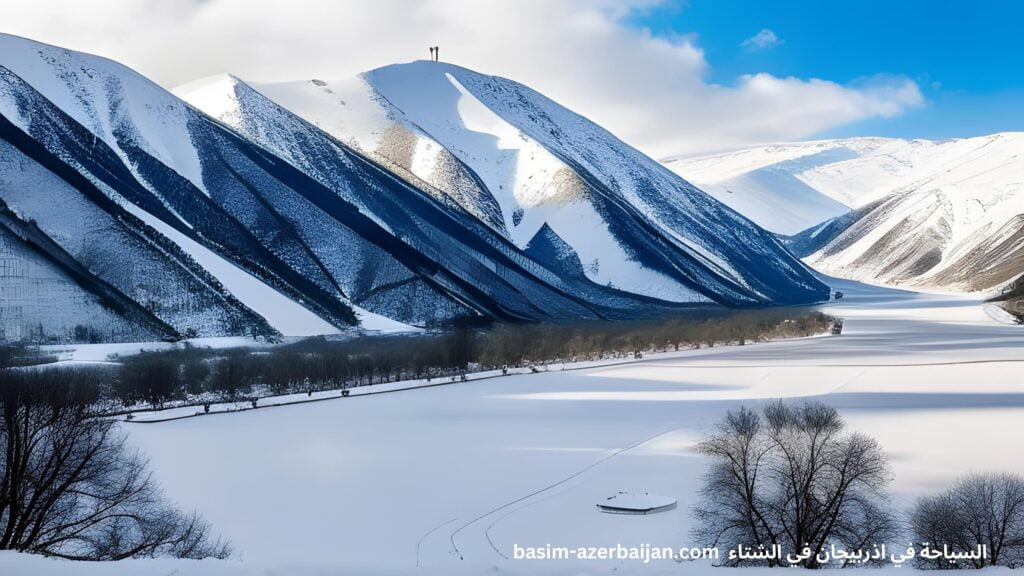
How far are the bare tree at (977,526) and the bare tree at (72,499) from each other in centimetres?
1772

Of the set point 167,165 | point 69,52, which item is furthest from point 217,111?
point 167,165

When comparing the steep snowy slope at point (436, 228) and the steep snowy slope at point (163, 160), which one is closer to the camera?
the steep snowy slope at point (163, 160)

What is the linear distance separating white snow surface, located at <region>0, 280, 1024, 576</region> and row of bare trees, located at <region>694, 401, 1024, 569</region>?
183 cm

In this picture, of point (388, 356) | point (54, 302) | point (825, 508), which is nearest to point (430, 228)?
point (388, 356)

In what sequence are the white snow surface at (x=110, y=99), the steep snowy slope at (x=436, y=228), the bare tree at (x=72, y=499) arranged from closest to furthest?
the bare tree at (x=72, y=499) < the white snow surface at (x=110, y=99) < the steep snowy slope at (x=436, y=228)

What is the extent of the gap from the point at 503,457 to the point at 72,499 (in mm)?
18119

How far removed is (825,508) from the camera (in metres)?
25.7

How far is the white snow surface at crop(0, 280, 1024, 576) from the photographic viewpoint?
26.9m

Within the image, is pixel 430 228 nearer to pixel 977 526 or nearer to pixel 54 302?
pixel 54 302

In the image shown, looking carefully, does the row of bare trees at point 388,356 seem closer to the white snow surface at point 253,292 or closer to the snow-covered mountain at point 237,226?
the white snow surface at point 253,292

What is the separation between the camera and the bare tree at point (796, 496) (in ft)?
83.5

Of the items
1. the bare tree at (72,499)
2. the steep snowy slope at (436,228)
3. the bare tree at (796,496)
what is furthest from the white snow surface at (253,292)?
the bare tree at (796,496)

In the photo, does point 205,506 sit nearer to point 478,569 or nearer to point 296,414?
point 478,569

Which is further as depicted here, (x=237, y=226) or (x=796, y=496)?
(x=237, y=226)
